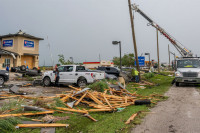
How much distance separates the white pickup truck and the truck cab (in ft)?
21.7

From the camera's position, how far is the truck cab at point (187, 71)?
1418 centimetres

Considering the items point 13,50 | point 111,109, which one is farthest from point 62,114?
point 13,50

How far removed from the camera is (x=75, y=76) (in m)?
13.8

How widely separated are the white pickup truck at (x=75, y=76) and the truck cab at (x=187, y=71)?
21.7 feet

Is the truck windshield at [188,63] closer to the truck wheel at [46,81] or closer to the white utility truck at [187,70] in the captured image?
the white utility truck at [187,70]

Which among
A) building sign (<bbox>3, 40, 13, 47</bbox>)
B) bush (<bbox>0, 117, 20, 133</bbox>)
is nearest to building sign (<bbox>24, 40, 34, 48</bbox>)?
building sign (<bbox>3, 40, 13, 47</bbox>)

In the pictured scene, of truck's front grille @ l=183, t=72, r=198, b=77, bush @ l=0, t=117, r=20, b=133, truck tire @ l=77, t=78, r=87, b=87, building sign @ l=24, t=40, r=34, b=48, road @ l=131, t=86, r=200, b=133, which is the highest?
building sign @ l=24, t=40, r=34, b=48

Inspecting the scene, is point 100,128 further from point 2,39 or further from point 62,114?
point 2,39

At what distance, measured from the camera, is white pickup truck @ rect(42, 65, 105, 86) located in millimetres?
13227

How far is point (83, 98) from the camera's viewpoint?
8.35m

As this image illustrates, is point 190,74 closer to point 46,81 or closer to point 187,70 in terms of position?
point 187,70

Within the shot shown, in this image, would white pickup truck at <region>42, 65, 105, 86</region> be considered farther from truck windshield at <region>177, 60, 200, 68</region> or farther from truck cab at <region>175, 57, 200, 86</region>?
truck windshield at <region>177, 60, 200, 68</region>

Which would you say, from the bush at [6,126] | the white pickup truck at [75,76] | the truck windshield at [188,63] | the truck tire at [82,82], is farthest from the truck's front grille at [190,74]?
the bush at [6,126]

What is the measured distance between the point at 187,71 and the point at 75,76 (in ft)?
30.5
